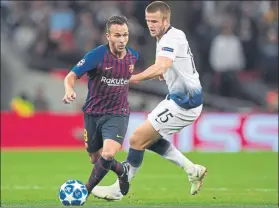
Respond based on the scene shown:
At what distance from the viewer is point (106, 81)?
424 inches

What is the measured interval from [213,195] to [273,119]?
7.75m

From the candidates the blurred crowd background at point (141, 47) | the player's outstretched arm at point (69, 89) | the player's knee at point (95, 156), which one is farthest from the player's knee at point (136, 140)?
Answer: the blurred crowd background at point (141, 47)

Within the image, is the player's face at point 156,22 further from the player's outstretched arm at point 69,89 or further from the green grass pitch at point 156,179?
the green grass pitch at point 156,179

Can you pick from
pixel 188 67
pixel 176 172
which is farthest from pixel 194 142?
pixel 188 67

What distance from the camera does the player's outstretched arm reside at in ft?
32.2

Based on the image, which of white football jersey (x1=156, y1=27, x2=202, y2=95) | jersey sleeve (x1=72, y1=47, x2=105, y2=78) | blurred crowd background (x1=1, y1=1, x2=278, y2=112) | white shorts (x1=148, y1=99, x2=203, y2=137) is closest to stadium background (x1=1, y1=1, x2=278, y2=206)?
blurred crowd background (x1=1, y1=1, x2=278, y2=112)

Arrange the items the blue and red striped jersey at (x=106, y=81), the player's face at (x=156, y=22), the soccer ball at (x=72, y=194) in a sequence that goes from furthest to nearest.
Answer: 1. the player's face at (x=156, y=22)
2. the blue and red striped jersey at (x=106, y=81)
3. the soccer ball at (x=72, y=194)

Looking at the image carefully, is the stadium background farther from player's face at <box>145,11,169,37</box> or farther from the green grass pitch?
player's face at <box>145,11,169,37</box>

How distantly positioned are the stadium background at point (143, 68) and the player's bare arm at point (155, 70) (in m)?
8.87

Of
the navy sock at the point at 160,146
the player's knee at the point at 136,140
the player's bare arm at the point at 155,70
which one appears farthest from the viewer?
the navy sock at the point at 160,146

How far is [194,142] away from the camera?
20281 mm

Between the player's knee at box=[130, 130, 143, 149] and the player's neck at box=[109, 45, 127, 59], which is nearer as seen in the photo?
the player's neck at box=[109, 45, 127, 59]

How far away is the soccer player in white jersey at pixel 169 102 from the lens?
428 inches

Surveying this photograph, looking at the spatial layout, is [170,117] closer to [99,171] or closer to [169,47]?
[169,47]
